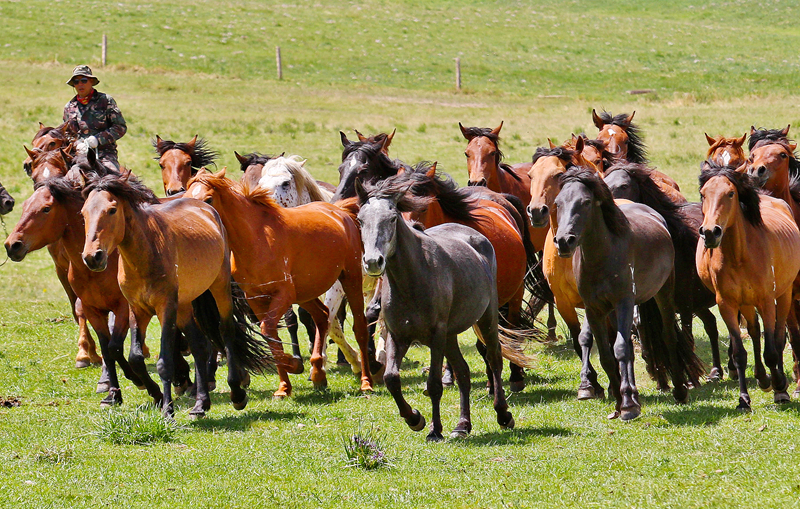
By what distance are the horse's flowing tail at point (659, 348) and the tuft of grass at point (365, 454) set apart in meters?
3.16

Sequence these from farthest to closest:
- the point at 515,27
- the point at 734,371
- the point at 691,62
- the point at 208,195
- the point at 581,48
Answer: the point at 515,27, the point at 581,48, the point at 691,62, the point at 734,371, the point at 208,195

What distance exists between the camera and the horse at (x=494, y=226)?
9.09 metres

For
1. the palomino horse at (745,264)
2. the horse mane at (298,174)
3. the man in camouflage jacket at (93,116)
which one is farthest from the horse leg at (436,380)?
the man in camouflage jacket at (93,116)

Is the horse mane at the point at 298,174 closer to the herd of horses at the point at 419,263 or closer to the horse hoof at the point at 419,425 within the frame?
the herd of horses at the point at 419,263

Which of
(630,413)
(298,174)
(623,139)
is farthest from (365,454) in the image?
(623,139)

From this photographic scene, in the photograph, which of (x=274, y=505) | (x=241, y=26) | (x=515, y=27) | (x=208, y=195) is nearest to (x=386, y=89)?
(x=241, y=26)

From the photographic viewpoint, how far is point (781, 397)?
7598 millimetres

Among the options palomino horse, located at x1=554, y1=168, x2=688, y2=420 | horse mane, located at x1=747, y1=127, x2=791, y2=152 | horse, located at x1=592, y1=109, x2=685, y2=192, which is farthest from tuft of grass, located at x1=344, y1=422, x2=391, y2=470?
horse, located at x1=592, y1=109, x2=685, y2=192

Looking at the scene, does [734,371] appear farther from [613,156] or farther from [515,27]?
[515,27]

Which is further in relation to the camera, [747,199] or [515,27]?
[515,27]

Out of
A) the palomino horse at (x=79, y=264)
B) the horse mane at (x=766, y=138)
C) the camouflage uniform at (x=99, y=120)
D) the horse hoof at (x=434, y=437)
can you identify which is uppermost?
the camouflage uniform at (x=99, y=120)

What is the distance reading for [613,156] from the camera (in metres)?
10.9

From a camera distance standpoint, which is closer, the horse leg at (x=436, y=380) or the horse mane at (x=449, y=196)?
the horse leg at (x=436, y=380)

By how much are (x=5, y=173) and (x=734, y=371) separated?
1801 cm
